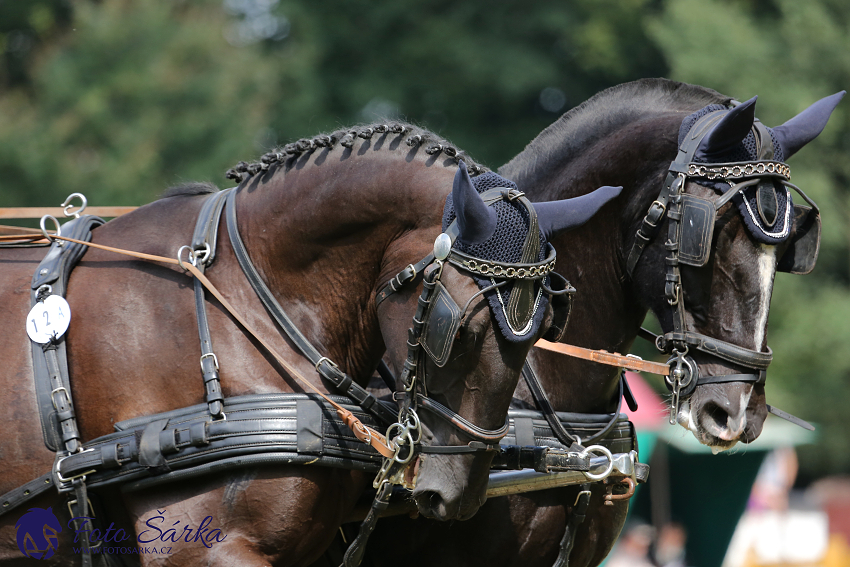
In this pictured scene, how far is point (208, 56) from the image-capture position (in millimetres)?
12133

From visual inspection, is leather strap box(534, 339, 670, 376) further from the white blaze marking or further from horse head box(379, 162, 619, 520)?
horse head box(379, 162, 619, 520)

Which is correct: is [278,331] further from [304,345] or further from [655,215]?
[655,215]

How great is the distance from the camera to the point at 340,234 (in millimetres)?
2672

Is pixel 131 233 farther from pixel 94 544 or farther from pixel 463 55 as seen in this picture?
pixel 463 55

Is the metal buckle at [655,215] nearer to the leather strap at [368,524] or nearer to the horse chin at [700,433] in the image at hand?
the horse chin at [700,433]

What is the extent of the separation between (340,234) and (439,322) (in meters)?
0.48

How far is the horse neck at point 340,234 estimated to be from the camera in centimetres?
261

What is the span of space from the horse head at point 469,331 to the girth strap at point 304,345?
20cm

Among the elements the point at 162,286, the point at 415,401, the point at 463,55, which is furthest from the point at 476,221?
the point at 463,55

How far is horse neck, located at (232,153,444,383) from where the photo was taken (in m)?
2.61

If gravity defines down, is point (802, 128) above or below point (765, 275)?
above

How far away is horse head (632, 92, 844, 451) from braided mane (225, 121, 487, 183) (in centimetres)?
79

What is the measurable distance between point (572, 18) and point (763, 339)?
560 inches

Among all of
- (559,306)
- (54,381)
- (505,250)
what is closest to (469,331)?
(505,250)
